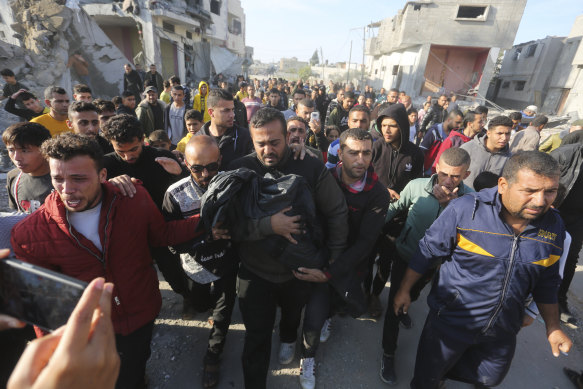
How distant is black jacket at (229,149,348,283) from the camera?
6.54ft

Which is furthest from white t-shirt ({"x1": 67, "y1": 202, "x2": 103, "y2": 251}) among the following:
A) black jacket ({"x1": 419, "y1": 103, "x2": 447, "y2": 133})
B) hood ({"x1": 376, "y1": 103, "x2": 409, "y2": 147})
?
black jacket ({"x1": 419, "y1": 103, "x2": 447, "y2": 133})

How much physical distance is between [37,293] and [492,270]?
94.6 inches

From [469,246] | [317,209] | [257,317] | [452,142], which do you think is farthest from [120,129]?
[452,142]

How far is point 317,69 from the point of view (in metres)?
60.8

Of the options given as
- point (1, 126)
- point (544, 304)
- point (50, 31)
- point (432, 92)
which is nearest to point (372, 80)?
point (432, 92)

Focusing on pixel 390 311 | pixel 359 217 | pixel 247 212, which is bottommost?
pixel 390 311

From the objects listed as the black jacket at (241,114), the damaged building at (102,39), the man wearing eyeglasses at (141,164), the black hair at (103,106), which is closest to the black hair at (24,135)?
the man wearing eyeglasses at (141,164)

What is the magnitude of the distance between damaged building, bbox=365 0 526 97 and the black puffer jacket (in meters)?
22.2

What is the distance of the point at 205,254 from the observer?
2184 millimetres

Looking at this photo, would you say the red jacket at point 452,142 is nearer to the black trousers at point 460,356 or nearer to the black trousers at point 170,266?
the black trousers at point 460,356

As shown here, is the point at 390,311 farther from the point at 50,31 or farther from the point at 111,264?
the point at 50,31

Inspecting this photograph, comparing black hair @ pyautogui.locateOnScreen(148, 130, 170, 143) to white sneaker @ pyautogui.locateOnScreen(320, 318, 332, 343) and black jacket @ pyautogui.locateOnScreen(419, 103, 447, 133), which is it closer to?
white sneaker @ pyautogui.locateOnScreen(320, 318, 332, 343)

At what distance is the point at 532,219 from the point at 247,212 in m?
1.82

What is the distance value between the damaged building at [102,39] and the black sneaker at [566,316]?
16.4 metres
